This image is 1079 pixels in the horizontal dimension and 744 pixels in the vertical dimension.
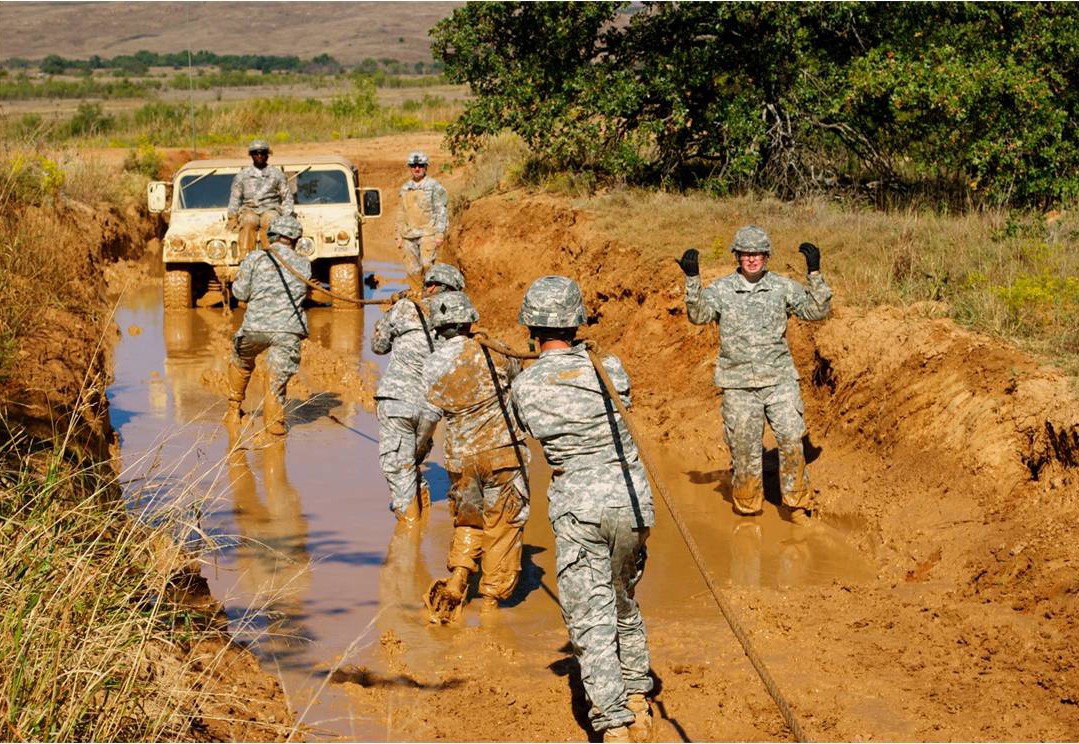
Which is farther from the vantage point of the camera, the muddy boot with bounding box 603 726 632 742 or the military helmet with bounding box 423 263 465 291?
the military helmet with bounding box 423 263 465 291

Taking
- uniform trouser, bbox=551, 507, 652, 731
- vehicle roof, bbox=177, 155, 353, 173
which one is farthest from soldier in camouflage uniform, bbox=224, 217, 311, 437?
vehicle roof, bbox=177, 155, 353, 173

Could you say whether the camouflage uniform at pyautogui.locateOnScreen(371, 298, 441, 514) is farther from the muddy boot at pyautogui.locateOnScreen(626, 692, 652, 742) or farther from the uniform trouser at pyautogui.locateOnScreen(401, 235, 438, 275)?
the uniform trouser at pyautogui.locateOnScreen(401, 235, 438, 275)

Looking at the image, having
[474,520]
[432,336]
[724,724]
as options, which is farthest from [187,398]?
[724,724]

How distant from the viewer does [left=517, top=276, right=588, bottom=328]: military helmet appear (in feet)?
19.6

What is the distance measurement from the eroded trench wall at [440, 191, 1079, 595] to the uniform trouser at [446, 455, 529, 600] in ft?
8.65

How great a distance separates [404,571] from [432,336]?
1.56 m

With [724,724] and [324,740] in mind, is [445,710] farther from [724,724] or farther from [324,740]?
[724,724]

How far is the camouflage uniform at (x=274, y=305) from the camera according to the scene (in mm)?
11406

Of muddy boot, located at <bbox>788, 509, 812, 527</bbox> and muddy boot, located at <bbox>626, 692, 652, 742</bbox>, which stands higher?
muddy boot, located at <bbox>626, 692, 652, 742</bbox>

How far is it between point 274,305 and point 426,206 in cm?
445

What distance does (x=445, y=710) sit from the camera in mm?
6523

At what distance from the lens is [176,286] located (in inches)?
703

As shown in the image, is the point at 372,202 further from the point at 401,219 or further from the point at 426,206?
the point at 426,206

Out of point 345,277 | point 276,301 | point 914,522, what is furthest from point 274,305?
point 345,277
